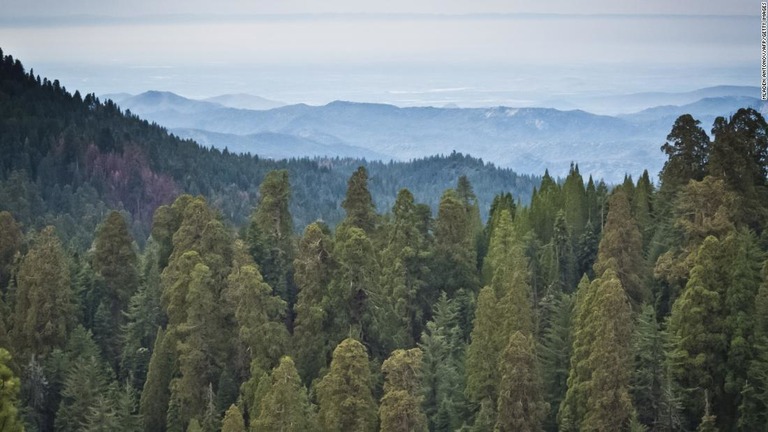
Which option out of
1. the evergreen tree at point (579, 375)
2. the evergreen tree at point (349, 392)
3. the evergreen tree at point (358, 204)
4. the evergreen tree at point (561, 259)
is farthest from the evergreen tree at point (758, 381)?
the evergreen tree at point (358, 204)

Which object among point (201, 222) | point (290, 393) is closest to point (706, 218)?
point (290, 393)

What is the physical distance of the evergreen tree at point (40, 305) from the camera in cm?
5597

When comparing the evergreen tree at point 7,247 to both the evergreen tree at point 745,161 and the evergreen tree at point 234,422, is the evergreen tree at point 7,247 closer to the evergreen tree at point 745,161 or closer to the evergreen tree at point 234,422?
the evergreen tree at point 234,422

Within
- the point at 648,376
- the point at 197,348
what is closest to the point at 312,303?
the point at 197,348

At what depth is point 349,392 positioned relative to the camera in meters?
42.4

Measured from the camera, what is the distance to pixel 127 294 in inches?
2441

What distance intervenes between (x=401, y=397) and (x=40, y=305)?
25.8 m

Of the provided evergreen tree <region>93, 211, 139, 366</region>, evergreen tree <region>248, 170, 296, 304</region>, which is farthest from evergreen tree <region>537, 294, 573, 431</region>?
evergreen tree <region>93, 211, 139, 366</region>

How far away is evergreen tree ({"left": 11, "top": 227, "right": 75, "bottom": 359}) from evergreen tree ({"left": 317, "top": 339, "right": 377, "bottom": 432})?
2154cm

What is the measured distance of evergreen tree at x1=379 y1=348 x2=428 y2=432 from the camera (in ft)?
133

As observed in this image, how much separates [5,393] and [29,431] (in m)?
18.7

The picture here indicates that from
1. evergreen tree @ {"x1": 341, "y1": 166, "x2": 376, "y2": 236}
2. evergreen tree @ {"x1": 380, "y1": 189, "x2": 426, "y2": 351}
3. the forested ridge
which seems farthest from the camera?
evergreen tree @ {"x1": 341, "y1": 166, "x2": 376, "y2": 236}

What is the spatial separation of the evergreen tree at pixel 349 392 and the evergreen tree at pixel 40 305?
21.5 meters

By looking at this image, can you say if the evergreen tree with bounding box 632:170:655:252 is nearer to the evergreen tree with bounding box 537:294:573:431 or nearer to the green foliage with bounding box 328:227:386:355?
the evergreen tree with bounding box 537:294:573:431
